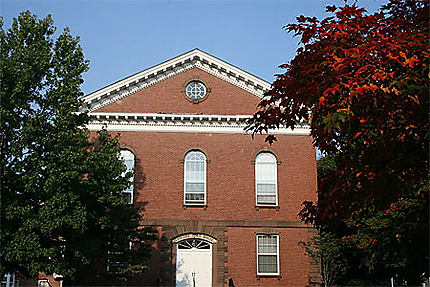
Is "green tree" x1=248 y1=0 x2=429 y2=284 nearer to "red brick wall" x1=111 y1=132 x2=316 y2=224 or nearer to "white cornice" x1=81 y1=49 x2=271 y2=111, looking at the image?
"red brick wall" x1=111 y1=132 x2=316 y2=224

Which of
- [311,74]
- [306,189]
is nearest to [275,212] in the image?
[306,189]

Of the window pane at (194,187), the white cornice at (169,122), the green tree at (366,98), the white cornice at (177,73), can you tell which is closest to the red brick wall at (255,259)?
the window pane at (194,187)

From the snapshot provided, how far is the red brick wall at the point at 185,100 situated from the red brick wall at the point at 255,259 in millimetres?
5950

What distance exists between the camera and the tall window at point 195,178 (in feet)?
81.6

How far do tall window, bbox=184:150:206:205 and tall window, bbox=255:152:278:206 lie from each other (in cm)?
259

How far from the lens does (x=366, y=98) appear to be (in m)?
7.44

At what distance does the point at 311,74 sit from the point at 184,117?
1789 cm

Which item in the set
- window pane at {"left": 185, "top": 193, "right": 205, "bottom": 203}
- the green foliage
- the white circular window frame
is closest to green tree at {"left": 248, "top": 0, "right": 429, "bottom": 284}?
the green foliage

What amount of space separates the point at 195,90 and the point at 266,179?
560 cm

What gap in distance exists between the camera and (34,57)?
17938 millimetres

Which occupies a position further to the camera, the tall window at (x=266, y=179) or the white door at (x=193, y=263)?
the tall window at (x=266, y=179)

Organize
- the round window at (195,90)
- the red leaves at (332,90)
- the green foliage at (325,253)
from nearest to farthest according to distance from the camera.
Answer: the red leaves at (332,90), the green foliage at (325,253), the round window at (195,90)

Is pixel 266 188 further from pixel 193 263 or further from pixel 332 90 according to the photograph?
pixel 332 90

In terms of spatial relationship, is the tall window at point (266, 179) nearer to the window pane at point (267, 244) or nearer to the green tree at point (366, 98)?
the window pane at point (267, 244)
